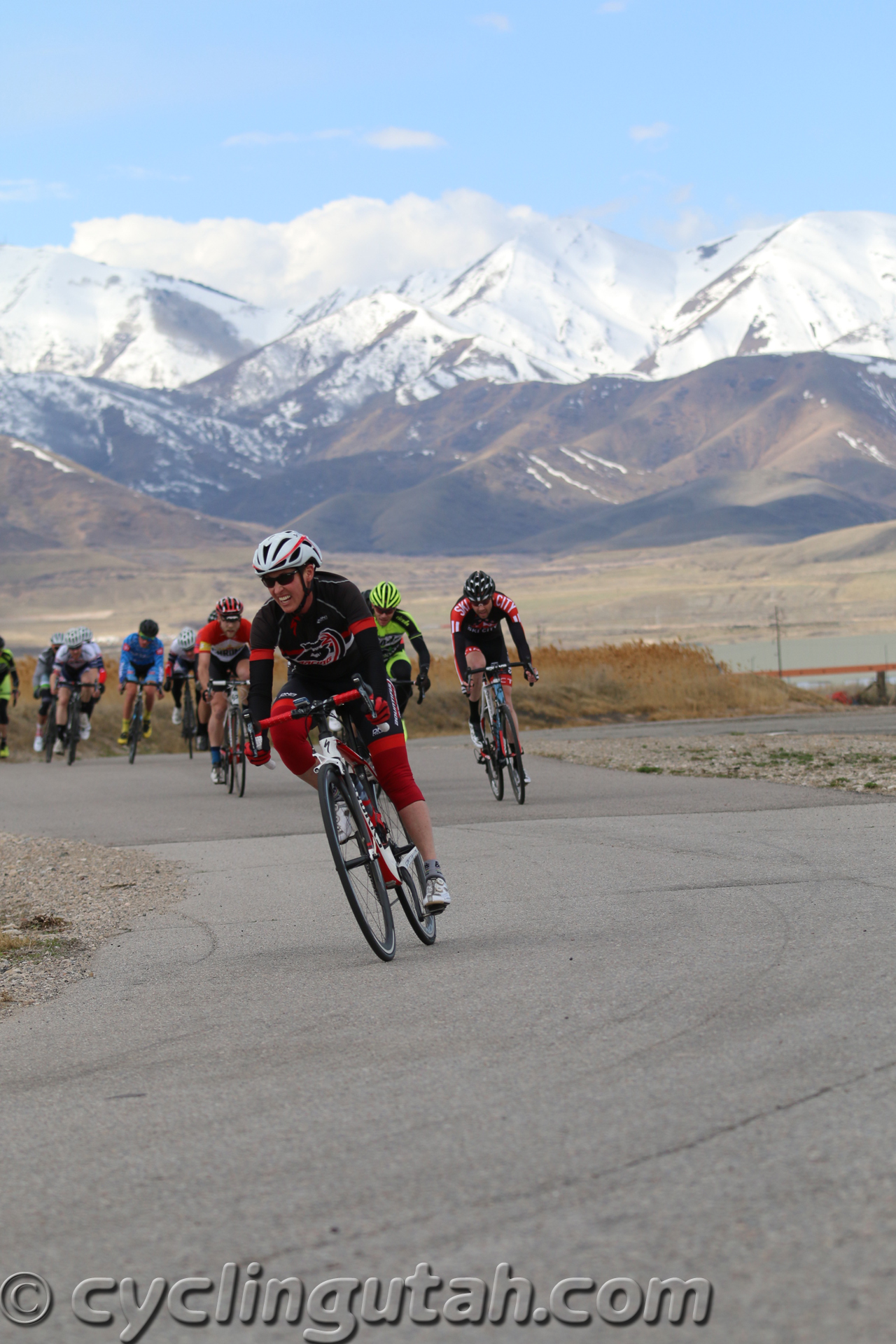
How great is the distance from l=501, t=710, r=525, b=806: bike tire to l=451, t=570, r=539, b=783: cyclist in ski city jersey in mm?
69

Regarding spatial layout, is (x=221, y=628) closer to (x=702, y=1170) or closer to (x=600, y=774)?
(x=600, y=774)

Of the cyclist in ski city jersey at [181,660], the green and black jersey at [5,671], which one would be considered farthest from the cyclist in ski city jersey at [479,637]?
the green and black jersey at [5,671]

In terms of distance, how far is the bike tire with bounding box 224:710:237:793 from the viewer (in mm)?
16656

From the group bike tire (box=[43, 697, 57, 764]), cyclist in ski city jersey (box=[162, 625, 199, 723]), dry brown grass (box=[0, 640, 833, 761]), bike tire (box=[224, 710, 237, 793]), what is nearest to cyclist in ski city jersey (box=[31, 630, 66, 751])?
bike tire (box=[43, 697, 57, 764])

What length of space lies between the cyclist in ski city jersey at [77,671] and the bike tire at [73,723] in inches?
3.0

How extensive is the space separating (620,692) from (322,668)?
26480 mm

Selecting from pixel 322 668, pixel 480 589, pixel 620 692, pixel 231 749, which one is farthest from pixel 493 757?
pixel 620 692

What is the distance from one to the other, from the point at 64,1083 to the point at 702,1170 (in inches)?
93.3

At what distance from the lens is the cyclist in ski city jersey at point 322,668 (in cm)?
725

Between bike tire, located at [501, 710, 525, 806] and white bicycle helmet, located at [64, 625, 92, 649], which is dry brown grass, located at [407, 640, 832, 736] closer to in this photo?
white bicycle helmet, located at [64, 625, 92, 649]

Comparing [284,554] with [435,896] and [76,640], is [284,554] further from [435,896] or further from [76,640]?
[76,640]

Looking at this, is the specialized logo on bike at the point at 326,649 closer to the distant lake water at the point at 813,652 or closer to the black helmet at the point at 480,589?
the black helmet at the point at 480,589

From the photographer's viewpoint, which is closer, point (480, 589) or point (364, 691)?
point (364, 691)

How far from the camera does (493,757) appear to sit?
1416cm
